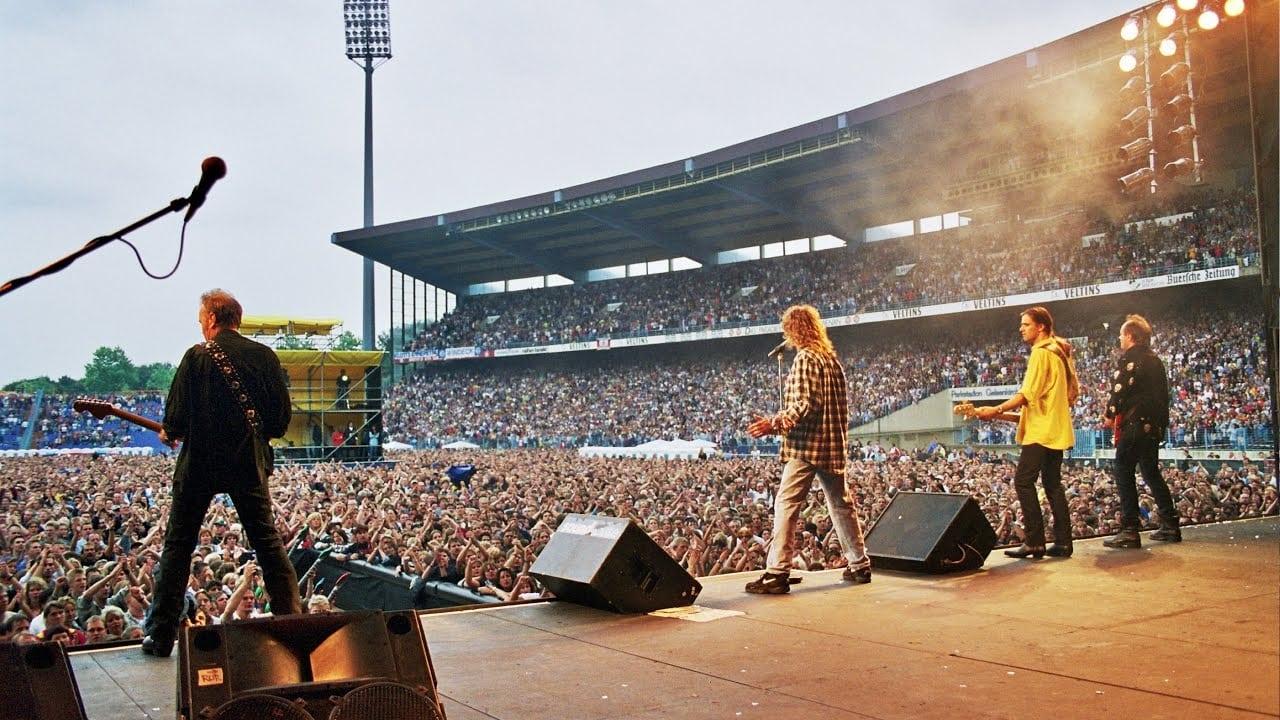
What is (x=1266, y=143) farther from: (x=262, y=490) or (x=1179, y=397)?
(x=1179, y=397)

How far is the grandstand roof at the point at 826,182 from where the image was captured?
34.6ft

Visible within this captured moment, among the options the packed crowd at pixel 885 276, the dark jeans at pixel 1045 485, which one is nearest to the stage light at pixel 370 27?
the dark jeans at pixel 1045 485

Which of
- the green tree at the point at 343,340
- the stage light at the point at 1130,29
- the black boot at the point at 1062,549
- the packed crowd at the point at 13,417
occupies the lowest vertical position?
the black boot at the point at 1062,549

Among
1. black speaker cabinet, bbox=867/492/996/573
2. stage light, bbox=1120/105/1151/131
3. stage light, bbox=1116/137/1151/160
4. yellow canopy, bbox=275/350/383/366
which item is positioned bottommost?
black speaker cabinet, bbox=867/492/996/573

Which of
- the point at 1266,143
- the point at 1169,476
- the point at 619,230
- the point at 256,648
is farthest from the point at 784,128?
the point at 256,648

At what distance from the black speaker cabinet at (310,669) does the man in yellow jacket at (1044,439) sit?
3536mm

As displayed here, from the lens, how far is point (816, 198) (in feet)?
76.2

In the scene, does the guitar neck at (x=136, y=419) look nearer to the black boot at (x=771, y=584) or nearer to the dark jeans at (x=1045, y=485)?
the black boot at (x=771, y=584)

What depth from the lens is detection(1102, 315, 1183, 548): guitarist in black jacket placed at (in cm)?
527

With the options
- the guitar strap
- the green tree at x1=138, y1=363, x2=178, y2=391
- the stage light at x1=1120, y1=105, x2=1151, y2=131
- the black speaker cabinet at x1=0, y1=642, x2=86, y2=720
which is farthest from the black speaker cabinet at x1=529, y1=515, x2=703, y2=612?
the stage light at x1=1120, y1=105, x2=1151, y2=131

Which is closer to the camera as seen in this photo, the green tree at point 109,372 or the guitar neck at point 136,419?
the guitar neck at point 136,419

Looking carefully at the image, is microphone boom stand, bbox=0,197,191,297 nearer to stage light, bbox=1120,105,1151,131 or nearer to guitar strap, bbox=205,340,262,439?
guitar strap, bbox=205,340,262,439

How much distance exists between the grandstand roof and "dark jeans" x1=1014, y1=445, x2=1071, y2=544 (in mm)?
2174

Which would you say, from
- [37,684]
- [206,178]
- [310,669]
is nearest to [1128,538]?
[310,669]
